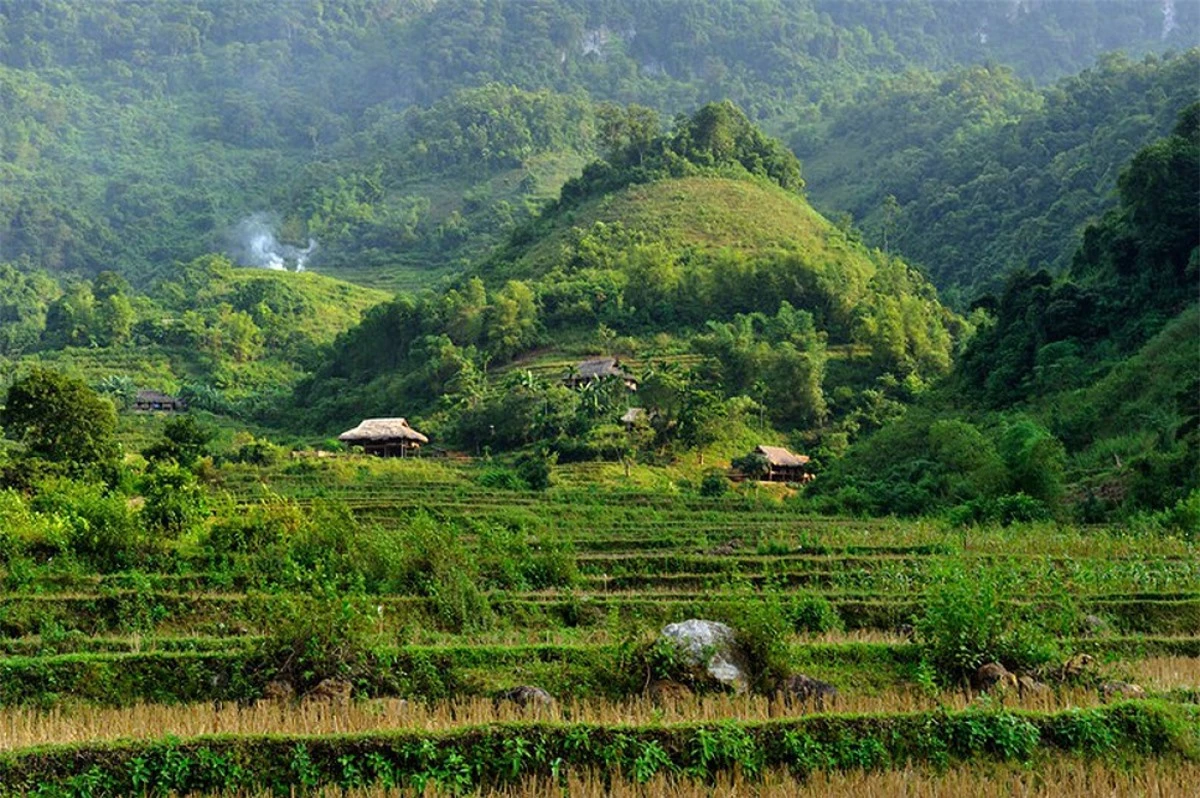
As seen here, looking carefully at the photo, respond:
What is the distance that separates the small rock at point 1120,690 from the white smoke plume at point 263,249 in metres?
137

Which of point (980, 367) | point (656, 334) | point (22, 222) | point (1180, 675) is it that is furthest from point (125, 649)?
point (22, 222)

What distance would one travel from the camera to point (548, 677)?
14070 millimetres

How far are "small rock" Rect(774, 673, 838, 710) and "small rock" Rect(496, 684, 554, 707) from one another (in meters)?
2.49

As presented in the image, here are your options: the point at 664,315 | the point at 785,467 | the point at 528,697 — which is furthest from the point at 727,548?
the point at 664,315

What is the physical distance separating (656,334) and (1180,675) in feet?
206

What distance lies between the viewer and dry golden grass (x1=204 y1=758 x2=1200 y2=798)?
9906 mm

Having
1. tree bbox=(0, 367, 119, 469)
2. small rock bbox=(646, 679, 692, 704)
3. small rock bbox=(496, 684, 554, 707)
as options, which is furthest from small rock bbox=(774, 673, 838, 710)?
tree bbox=(0, 367, 119, 469)

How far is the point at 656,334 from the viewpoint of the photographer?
76938 mm

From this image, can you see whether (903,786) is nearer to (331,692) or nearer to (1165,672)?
(331,692)

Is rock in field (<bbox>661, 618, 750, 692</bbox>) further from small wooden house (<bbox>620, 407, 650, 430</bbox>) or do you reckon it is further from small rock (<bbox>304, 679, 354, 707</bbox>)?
small wooden house (<bbox>620, 407, 650, 430</bbox>)

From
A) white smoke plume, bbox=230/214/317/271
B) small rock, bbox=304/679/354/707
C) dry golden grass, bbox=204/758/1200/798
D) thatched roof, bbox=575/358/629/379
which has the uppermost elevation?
white smoke plume, bbox=230/214/317/271

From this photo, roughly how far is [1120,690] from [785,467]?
41.6 m

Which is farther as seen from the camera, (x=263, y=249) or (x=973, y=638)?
(x=263, y=249)

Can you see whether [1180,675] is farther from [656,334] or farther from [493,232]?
[493,232]
